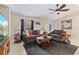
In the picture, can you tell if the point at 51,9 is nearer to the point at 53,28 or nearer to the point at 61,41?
the point at 53,28

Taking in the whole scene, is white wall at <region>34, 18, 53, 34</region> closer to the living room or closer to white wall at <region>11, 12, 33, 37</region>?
the living room

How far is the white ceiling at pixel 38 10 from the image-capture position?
2094 mm

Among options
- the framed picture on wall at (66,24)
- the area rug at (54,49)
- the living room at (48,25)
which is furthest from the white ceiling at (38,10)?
the area rug at (54,49)

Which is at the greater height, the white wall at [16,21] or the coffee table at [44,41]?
the white wall at [16,21]

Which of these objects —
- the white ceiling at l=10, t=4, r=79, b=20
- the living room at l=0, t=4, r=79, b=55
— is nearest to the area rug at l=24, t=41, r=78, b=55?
the living room at l=0, t=4, r=79, b=55

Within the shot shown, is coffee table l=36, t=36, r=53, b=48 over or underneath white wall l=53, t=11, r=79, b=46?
underneath

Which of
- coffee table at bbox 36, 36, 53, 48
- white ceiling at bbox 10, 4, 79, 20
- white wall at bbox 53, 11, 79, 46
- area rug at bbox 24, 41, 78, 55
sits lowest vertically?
area rug at bbox 24, 41, 78, 55

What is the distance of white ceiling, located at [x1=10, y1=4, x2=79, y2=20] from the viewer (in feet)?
6.87

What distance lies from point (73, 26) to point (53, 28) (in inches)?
12.1

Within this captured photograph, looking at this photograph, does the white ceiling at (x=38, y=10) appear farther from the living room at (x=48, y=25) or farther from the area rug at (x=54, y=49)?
the area rug at (x=54, y=49)

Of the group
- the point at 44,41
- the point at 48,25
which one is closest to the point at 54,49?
the point at 44,41

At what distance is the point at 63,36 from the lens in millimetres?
2119

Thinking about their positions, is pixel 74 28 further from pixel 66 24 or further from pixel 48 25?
pixel 48 25

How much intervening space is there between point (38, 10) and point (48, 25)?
11.0 inches
